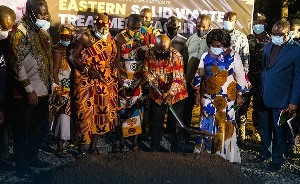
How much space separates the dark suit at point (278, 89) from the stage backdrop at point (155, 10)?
2060mm

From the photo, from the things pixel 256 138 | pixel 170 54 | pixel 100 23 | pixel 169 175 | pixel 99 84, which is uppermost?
pixel 100 23

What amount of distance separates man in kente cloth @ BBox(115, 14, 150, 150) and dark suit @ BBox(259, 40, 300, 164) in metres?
1.80

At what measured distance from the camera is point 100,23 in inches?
220

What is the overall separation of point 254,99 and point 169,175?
371 centimetres

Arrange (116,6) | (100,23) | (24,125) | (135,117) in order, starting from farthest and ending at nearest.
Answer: (116,6) → (135,117) → (100,23) → (24,125)

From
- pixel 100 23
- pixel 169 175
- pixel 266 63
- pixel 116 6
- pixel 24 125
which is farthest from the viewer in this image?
pixel 116 6

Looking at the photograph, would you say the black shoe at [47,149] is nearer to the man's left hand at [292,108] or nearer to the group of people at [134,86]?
the group of people at [134,86]

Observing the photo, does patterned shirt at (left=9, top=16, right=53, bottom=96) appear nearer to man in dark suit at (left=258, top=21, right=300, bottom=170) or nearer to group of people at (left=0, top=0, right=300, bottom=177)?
group of people at (left=0, top=0, right=300, bottom=177)

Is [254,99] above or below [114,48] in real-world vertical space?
below

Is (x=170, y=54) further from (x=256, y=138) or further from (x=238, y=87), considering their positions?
(x=256, y=138)

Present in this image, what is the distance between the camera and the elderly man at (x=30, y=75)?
477cm

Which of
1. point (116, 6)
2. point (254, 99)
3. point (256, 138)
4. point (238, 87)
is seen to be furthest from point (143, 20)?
point (256, 138)

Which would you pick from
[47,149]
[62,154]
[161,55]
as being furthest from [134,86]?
[47,149]

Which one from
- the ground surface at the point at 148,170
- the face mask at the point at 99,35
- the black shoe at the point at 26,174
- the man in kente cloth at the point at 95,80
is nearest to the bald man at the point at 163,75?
the man in kente cloth at the point at 95,80
